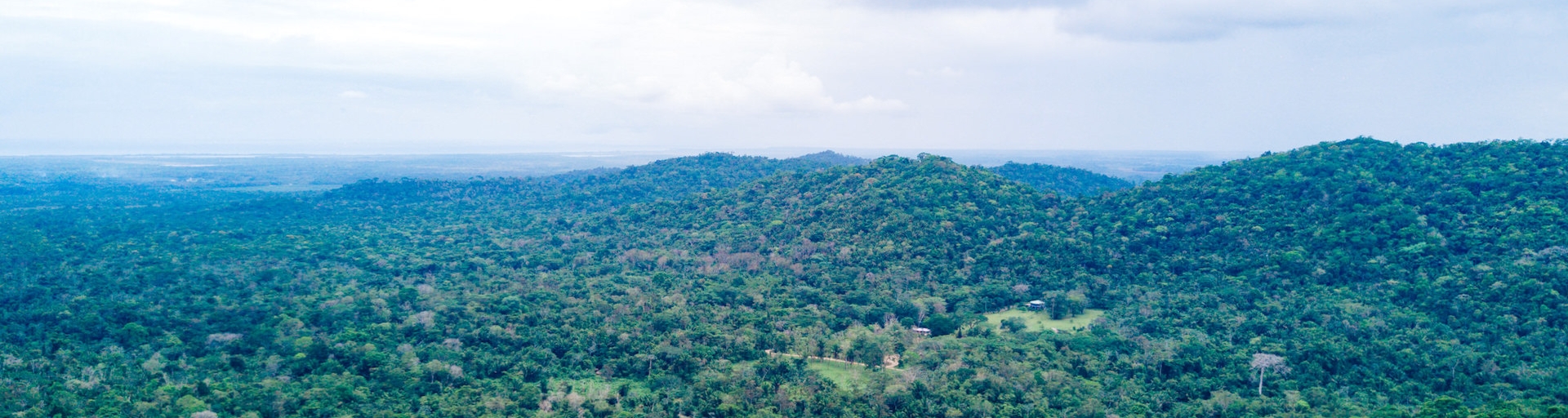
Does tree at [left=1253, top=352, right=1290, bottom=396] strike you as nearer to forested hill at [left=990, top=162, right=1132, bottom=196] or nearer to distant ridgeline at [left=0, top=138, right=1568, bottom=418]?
distant ridgeline at [left=0, top=138, right=1568, bottom=418]

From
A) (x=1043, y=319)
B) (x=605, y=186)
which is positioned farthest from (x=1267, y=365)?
(x=605, y=186)

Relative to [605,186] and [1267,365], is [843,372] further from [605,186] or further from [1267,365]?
[605,186]

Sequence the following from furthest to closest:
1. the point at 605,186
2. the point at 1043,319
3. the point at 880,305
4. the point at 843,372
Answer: the point at 605,186 < the point at 880,305 < the point at 1043,319 < the point at 843,372

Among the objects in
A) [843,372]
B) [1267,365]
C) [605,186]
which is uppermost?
[605,186]

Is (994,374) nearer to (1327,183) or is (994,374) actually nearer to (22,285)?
(1327,183)

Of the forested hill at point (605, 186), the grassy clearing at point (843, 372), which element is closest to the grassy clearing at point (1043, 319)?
the grassy clearing at point (843, 372)

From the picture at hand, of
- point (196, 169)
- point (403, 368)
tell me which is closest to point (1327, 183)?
point (403, 368)
